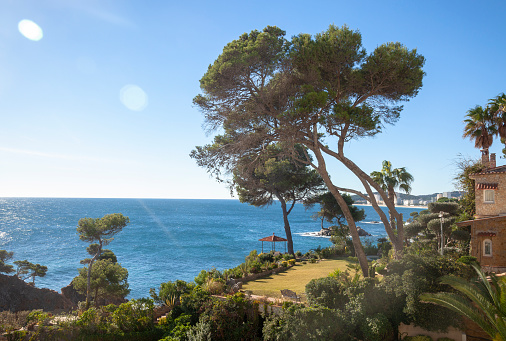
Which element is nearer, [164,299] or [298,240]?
[164,299]

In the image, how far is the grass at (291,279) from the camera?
14055mm

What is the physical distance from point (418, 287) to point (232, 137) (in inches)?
388

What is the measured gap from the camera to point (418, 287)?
1059cm

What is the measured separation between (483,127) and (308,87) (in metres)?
14.1

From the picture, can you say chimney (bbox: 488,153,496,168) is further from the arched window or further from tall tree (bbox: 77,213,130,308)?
tall tree (bbox: 77,213,130,308)

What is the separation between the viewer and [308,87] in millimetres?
13477

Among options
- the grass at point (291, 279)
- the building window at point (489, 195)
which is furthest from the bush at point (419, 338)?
the building window at point (489, 195)

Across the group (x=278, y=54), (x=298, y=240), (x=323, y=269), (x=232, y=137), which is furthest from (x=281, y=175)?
(x=298, y=240)

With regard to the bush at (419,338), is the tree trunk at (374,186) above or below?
above

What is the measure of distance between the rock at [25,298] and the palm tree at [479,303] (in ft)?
87.7

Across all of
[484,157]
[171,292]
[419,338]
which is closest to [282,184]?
[484,157]

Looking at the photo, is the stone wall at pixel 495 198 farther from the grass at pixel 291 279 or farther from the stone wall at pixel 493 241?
the grass at pixel 291 279

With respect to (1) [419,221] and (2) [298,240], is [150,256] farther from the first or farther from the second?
(1) [419,221]

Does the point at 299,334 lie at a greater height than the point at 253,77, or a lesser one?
lesser
